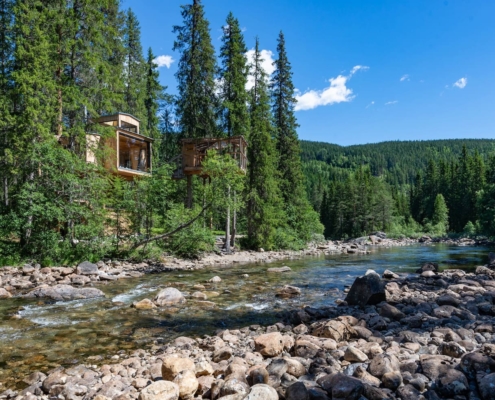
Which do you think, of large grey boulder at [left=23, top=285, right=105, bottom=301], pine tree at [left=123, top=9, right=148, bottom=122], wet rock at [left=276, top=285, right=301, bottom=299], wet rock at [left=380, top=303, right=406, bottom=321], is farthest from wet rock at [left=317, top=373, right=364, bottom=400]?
pine tree at [left=123, top=9, right=148, bottom=122]

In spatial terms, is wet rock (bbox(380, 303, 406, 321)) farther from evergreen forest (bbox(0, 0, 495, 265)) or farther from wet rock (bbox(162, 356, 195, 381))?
evergreen forest (bbox(0, 0, 495, 265))

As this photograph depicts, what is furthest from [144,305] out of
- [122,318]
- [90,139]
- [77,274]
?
[90,139]

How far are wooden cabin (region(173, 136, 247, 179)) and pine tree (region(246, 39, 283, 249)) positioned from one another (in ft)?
7.55

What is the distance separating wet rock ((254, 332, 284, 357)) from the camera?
5395 mm

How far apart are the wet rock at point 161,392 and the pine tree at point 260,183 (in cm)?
1938

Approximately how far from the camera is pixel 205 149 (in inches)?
839

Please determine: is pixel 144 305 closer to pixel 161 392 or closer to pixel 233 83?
pixel 161 392

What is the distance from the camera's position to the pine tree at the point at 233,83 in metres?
23.1

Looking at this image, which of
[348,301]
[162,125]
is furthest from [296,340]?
[162,125]

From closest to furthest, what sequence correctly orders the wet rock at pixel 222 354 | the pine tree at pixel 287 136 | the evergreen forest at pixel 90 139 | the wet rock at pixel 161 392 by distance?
1. the wet rock at pixel 161 392
2. the wet rock at pixel 222 354
3. the evergreen forest at pixel 90 139
4. the pine tree at pixel 287 136

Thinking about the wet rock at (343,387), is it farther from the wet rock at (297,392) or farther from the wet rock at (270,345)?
the wet rock at (270,345)

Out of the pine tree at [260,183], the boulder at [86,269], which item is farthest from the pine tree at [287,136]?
the boulder at [86,269]

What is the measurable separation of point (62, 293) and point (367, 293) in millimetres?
8022

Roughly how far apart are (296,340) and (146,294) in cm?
601
